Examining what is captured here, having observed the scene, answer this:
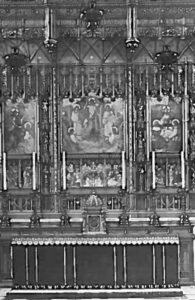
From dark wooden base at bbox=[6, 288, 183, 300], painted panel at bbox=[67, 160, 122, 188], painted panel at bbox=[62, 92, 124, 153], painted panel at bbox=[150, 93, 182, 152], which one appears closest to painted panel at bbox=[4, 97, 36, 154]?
painted panel at bbox=[62, 92, 124, 153]

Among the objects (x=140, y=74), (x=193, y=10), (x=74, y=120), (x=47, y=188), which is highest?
(x=193, y=10)

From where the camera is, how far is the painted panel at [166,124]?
14.0 meters

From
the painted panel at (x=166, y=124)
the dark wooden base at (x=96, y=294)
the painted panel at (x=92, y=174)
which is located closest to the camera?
the dark wooden base at (x=96, y=294)

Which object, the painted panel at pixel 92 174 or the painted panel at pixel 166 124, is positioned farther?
the painted panel at pixel 92 174

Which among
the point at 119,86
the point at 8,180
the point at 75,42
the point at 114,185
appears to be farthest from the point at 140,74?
the point at 8,180

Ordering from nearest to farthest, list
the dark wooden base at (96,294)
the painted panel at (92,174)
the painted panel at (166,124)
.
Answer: the dark wooden base at (96,294) → the painted panel at (166,124) → the painted panel at (92,174)

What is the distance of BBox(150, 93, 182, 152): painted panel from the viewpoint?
14047mm

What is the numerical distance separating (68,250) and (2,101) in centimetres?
373

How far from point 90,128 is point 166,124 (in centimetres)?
175

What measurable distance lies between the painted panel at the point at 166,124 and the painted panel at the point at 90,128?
784 mm

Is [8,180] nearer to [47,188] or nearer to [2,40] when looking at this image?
[47,188]

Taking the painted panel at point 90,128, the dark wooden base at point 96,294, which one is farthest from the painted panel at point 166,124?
the dark wooden base at point 96,294

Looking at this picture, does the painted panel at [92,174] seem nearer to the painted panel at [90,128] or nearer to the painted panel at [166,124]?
the painted panel at [90,128]

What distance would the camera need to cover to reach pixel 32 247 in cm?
1348
